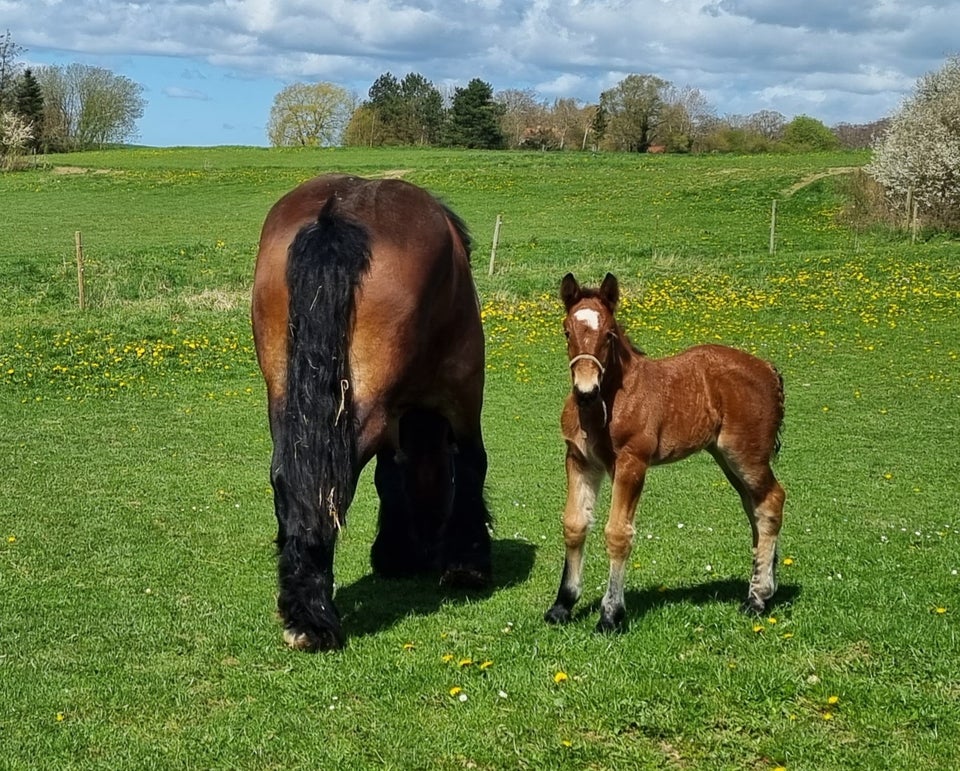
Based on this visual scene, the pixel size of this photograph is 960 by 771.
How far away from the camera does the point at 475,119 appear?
86.2 m

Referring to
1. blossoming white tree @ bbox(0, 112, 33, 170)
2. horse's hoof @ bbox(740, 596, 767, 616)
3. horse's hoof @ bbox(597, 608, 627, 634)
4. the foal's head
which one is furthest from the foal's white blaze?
blossoming white tree @ bbox(0, 112, 33, 170)

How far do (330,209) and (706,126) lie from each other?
8291 cm

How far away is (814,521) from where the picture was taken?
28.6 ft

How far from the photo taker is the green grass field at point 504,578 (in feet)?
14.6

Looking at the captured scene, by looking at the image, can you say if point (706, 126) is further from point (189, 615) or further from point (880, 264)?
point (189, 615)

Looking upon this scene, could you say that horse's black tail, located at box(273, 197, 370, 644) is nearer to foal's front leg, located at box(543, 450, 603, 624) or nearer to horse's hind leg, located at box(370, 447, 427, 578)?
foal's front leg, located at box(543, 450, 603, 624)

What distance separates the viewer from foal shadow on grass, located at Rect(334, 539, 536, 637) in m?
6.20

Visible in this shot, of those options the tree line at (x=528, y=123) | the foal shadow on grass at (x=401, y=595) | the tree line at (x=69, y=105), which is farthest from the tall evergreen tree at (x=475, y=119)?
the foal shadow on grass at (x=401, y=595)

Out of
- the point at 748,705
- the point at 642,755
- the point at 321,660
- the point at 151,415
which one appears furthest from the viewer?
the point at 151,415

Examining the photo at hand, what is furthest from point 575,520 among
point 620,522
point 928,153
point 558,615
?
point 928,153

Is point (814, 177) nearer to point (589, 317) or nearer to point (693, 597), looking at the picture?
point (693, 597)

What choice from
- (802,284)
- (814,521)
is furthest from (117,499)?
(802,284)

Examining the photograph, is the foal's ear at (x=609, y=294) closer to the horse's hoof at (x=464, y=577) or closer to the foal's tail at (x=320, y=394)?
the foal's tail at (x=320, y=394)

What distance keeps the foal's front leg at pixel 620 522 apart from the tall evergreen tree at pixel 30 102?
7965 centimetres
